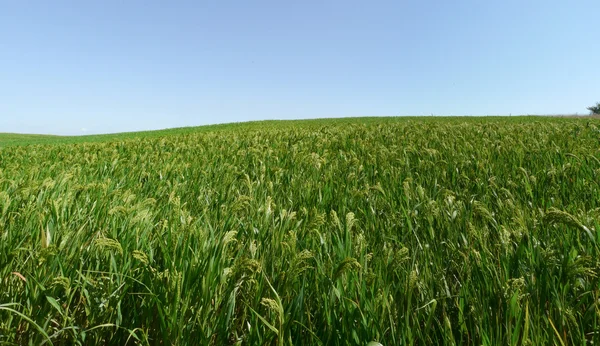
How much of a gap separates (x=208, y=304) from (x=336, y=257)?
81 cm

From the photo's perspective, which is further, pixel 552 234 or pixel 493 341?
pixel 552 234

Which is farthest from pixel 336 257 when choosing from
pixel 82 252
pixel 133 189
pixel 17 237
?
pixel 133 189

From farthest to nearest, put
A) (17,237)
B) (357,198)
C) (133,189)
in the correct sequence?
(133,189) < (357,198) < (17,237)

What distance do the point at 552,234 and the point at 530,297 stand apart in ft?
3.37

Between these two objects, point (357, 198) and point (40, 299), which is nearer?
point (40, 299)

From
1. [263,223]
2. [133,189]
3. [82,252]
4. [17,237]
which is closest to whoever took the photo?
[82,252]

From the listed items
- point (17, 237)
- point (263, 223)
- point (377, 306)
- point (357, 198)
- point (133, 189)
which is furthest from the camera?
point (133, 189)

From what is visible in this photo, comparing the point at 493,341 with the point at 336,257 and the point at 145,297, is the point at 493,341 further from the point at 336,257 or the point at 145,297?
the point at 145,297

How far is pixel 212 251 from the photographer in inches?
75.3

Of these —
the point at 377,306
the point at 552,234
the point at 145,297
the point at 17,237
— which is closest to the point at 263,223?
the point at 145,297

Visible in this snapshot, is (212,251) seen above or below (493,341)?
above

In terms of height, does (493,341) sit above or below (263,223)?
below

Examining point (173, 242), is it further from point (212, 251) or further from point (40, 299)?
point (40, 299)

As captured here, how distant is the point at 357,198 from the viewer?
147 inches
